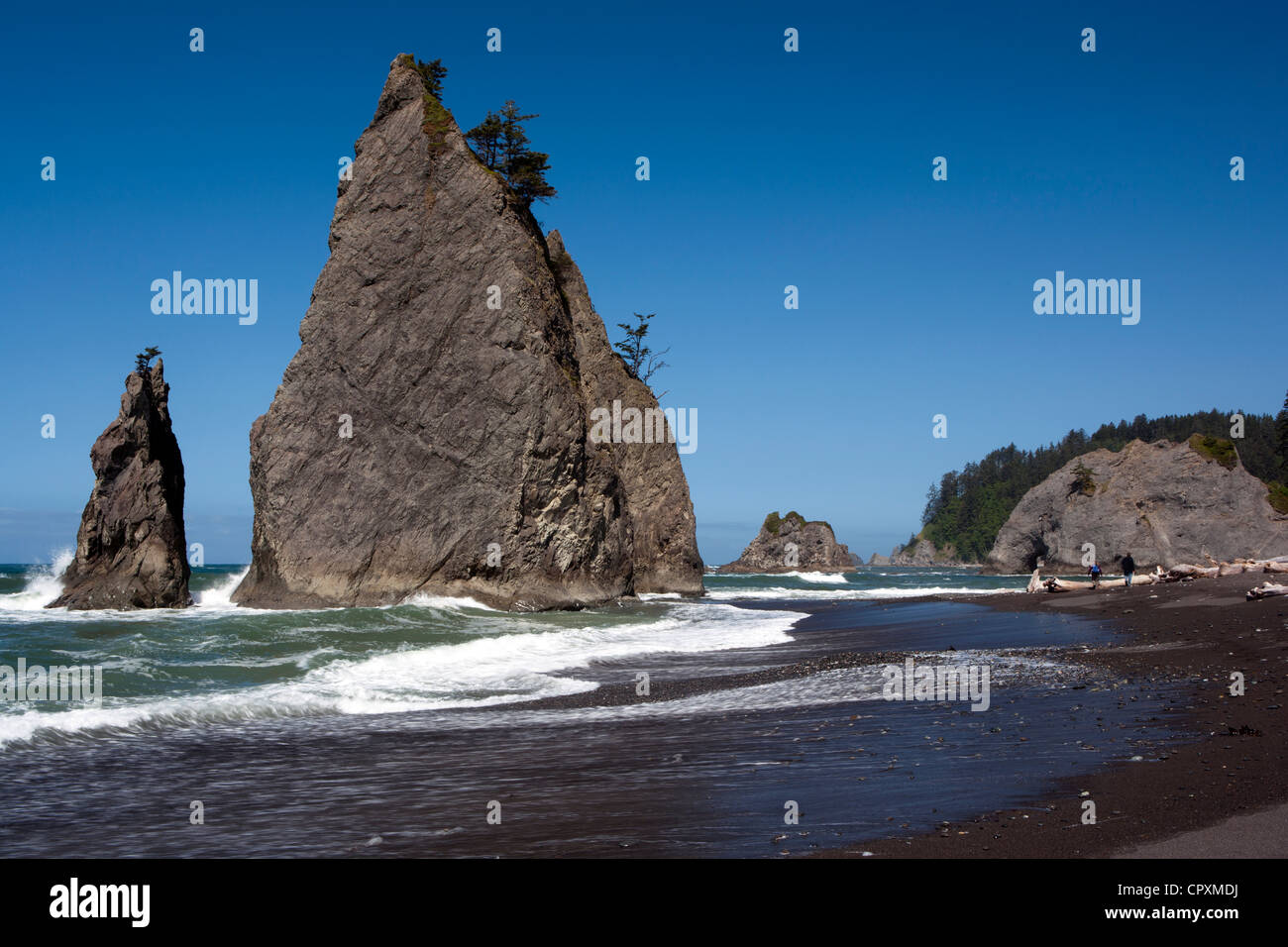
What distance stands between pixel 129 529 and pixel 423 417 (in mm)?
10621

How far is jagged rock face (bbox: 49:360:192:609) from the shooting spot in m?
30.0

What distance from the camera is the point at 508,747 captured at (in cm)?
969

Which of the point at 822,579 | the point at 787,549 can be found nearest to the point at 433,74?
the point at 822,579

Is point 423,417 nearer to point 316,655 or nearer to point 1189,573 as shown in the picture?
point 316,655

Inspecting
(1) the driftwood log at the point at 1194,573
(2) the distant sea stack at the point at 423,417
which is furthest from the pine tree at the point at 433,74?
(1) the driftwood log at the point at 1194,573

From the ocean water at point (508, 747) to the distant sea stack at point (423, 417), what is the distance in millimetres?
12750

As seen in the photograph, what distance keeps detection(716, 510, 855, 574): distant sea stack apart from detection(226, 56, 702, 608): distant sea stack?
279ft

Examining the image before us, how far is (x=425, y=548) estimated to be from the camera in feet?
106

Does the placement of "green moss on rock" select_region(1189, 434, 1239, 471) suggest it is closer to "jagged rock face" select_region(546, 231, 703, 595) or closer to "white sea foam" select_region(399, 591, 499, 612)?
"jagged rock face" select_region(546, 231, 703, 595)

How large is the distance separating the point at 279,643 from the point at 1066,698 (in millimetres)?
15051

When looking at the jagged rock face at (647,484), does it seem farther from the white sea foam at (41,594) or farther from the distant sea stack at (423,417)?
the white sea foam at (41,594)

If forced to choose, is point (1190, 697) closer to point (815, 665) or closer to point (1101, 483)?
point (815, 665)
